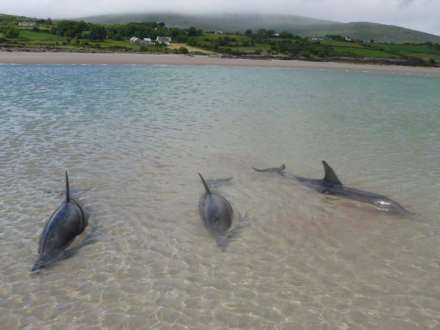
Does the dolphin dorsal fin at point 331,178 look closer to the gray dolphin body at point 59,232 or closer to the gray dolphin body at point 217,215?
the gray dolphin body at point 217,215

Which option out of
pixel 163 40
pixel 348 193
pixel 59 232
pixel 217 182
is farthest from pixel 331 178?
pixel 163 40

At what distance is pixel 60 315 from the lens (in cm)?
574

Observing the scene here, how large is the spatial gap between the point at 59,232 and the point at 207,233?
2.74m

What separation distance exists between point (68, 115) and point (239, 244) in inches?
554

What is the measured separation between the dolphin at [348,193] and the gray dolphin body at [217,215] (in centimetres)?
302

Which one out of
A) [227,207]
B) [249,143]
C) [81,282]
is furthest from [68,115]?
[81,282]

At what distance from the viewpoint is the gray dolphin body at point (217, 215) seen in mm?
8117

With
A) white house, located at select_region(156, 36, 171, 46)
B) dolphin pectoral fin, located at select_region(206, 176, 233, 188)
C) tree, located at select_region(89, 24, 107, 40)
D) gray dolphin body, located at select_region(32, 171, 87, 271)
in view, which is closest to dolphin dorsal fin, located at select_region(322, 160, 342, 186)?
dolphin pectoral fin, located at select_region(206, 176, 233, 188)

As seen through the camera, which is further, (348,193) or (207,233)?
(348,193)

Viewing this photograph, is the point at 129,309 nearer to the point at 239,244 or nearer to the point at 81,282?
the point at 81,282

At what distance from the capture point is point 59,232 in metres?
7.28

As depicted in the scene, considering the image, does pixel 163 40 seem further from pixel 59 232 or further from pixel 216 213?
pixel 59 232

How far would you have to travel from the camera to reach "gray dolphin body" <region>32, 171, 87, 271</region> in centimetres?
698

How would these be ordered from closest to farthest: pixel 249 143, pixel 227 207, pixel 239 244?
pixel 239 244, pixel 227 207, pixel 249 143
